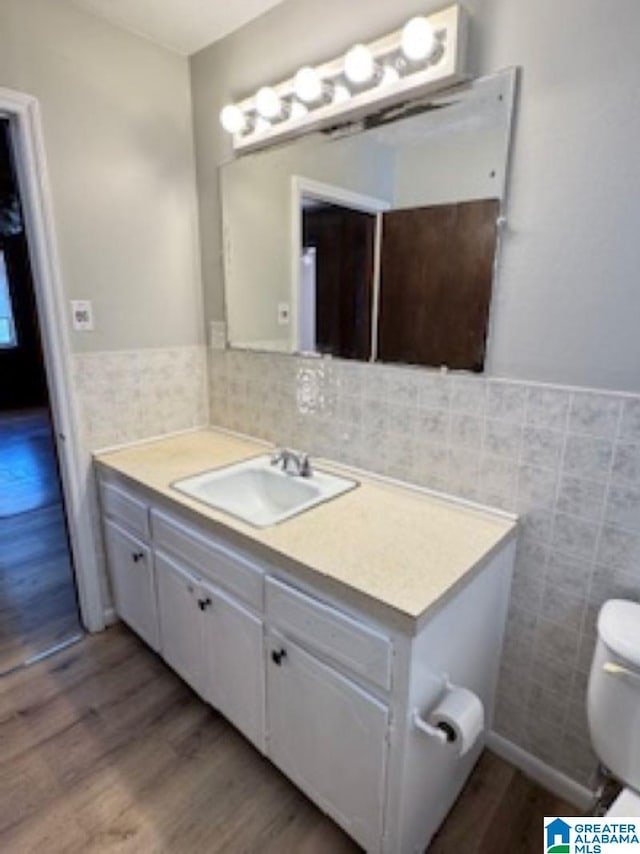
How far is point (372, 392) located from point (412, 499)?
390 mm

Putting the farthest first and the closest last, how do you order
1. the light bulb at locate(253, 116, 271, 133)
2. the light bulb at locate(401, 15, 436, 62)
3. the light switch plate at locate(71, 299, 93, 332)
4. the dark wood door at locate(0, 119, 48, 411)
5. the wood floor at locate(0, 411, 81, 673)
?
the dark wood door at locate(0, 119, 48, 411)
the wood floor at locate(0, 411, 81, 673)
the light switch plate at locate(71, 299, 93, 332)
the light bulb at locate(253, 116, 271, 133)
the light bulb at locate(401, 15, 436, 62)

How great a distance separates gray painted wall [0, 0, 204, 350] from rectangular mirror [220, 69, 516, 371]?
10.7 inches

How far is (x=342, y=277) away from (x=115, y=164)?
101cm

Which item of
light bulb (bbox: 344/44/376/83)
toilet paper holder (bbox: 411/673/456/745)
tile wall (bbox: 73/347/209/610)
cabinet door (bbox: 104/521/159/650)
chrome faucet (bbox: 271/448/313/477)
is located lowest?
cabinet door (bbox: 104/521/159/650)

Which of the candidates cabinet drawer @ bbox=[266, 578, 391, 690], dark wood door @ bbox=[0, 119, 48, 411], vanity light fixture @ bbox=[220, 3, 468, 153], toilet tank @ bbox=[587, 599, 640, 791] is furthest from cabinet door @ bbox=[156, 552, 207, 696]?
dark wood door @ bbox=[0, 119, 48, 411]

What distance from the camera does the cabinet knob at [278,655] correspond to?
1263 mm

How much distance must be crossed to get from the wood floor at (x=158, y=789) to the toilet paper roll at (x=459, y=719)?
1.63 ft

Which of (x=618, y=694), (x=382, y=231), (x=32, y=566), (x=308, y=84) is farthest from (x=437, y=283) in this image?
(x=32, y=566)

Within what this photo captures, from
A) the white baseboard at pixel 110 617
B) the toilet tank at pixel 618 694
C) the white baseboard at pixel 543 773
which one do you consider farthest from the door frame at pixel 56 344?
the toilet tank at pixel 618 694

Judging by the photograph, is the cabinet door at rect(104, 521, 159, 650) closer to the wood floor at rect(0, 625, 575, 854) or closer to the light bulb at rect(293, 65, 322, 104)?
the wood floor at rect(0, 625, 575, 854)

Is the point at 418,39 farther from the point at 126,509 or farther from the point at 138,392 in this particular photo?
the point at 126,509

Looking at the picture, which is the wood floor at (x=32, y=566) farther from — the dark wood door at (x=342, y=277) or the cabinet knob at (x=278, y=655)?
the dark wood door at (x=342, y=277)

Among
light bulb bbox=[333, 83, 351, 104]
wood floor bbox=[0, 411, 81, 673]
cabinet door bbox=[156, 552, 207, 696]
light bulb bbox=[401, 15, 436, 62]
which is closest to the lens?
light bulb bbox=[401, 15, 436, 62]

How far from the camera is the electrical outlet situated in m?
1.89
